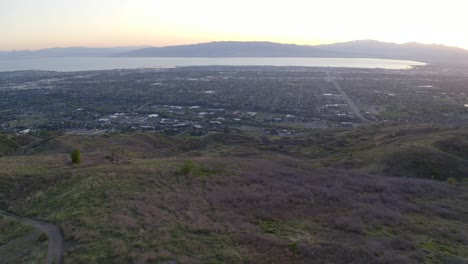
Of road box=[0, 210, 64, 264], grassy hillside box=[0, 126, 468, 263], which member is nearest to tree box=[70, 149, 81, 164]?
grassy hillside box=[0, 126, 468, 263]

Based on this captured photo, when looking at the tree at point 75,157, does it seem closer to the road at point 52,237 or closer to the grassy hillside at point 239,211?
the grassy hillside at point 239,211

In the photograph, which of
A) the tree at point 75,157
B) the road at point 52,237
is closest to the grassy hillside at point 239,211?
the road at point 52,237

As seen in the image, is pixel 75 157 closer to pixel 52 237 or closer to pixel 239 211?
pixel 52 237

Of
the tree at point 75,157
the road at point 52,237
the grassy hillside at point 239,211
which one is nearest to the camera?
the road at point 52,237

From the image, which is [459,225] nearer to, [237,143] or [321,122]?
[237,143]

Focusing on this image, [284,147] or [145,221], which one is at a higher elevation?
[145,221]

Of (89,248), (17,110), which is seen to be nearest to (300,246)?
(89,248)
